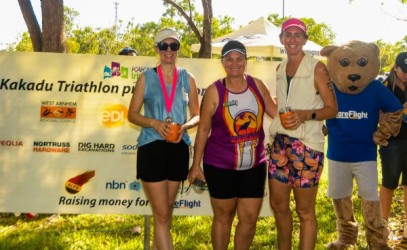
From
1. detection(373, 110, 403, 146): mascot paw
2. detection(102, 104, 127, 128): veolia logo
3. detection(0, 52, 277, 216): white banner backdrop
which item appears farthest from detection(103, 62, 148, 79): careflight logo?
detection(373, 110, 403, 146): mascot paw

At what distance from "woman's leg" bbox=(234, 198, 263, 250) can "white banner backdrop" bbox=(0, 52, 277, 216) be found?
4.31ft

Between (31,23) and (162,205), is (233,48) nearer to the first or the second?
(162,205)

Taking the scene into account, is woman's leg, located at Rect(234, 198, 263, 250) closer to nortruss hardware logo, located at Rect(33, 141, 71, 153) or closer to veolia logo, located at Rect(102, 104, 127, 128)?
veolia logo, located at Rect(102, 104, 127, 128)

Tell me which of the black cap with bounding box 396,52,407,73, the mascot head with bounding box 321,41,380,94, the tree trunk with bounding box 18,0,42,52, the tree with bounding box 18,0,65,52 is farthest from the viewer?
the tree trunk with bounding box 18,0,42,52

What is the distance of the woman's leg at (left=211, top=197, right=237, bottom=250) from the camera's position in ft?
10.9

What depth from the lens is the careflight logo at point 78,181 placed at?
14.1 ft

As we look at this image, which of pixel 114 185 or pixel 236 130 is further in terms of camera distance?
pixel 114 185

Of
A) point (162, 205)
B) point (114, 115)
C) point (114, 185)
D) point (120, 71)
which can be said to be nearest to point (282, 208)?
point (162, 205)

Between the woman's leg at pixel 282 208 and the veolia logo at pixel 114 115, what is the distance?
1761 millimetres

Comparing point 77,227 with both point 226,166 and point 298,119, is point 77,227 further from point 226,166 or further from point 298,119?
point 298,119

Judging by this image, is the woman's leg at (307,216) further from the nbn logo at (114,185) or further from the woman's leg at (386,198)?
the nbn logo at (114,185)

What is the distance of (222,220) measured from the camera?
3340mm

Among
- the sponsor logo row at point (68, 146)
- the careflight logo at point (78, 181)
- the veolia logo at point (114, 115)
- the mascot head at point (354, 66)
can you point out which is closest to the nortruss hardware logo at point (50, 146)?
the sponsor logo row at point (68, 146)

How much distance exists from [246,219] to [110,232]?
7.02 feet
